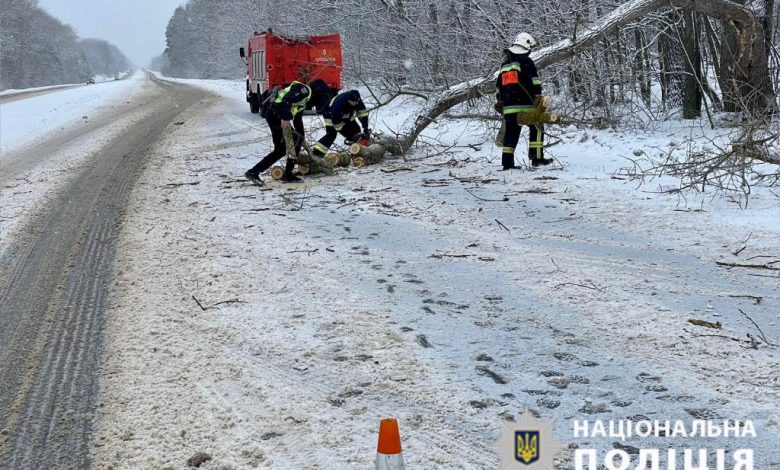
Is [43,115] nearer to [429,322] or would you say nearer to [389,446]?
[429,322]

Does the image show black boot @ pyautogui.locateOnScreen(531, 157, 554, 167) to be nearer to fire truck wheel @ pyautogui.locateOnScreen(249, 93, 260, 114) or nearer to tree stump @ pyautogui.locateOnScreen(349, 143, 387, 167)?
tree stump @ pyautogui.locateOnScreen(349, 143, 387, 167)

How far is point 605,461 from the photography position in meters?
2.44

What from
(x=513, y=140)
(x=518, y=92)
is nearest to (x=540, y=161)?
(x=513, y=140)

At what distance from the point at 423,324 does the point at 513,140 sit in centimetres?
505

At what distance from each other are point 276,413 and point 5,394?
1.39m

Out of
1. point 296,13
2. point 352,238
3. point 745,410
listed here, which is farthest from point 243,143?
point 296,13

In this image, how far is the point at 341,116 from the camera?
9172 mm

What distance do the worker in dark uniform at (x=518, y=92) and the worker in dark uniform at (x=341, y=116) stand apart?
197 centimetres

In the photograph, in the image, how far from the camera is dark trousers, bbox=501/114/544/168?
831 cm

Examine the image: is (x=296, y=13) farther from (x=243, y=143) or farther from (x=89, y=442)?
(x=89, y=442)

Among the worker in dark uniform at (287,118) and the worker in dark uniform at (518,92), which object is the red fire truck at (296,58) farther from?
the worker in dark uniform at (518,92)

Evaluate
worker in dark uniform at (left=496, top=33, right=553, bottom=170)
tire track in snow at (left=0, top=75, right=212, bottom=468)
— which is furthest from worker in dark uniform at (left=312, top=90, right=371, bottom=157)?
tire track in snow at (left=0, top=75, right=212, bottom=468)

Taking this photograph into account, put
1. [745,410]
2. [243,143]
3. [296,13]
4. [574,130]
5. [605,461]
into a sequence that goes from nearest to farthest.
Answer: [605,461]
[745,410]
[574,130]
[243,143]
[296,13]

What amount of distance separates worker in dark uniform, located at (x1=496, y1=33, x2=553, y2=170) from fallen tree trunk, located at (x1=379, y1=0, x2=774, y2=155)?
0.76m
